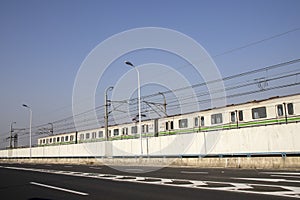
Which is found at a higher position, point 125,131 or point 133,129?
point 133,129

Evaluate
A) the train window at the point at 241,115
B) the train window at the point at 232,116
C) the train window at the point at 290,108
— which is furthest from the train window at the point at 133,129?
the train window at the point at 290,108

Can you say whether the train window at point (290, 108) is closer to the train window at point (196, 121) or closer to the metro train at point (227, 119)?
the metro train at point (227, 119)

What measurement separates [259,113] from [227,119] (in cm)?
292

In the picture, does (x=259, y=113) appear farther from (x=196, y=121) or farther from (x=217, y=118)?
(x=196, y=121)

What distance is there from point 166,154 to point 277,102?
10.2 meters

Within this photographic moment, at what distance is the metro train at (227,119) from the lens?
68.8 ft

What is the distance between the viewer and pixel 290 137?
60.1 ft

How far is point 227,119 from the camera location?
986 inches

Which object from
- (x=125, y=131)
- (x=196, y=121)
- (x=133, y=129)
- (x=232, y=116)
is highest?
(x=232, y=116)

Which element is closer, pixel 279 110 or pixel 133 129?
pixel 279 110

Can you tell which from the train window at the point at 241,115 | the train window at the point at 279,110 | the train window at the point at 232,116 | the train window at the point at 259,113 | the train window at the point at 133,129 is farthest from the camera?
the train window at the point at 133,129

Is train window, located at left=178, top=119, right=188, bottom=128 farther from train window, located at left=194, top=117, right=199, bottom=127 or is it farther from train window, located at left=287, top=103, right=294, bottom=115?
train window, located at left=287, top=103, right=294, bottom=115

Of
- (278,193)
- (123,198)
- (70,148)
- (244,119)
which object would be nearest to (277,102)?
(244,119)

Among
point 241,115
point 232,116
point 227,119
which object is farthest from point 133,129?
point 241,115
